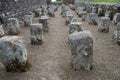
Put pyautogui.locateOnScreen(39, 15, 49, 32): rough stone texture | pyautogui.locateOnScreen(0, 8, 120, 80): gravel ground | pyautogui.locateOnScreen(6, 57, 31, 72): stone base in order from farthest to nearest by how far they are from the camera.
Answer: pyautogui.locateOnScreen(39, 15, 49, 32): rough stone texture, pyautogui.locateOnScreen(6, 57, 31, 72): stone base, pyautogui.locateOnScreen(0, 8, 120, 80): gravel ground

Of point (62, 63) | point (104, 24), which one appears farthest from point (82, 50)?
point (104, 24)

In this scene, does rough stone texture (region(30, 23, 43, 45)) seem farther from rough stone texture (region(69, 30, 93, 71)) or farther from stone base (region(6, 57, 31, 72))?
rough stone texture (region(69, 30, 93, 71))

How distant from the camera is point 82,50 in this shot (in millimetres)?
4777

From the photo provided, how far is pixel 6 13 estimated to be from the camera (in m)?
10.8

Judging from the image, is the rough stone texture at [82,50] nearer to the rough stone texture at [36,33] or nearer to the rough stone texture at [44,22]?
the rough stone texture at [36,33]

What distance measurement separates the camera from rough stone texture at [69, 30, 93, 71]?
4.75m

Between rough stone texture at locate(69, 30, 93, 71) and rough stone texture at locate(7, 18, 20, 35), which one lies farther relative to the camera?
rough stone texture at locate(7, 18, 20, 35)

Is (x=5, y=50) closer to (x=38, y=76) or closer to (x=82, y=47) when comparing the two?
(x=38, y=76)

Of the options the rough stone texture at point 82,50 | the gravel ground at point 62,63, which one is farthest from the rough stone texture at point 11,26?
the rough stone texture at point 82,50

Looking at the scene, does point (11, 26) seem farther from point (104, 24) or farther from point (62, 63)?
point (62, 63)

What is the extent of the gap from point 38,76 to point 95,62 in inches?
60.2

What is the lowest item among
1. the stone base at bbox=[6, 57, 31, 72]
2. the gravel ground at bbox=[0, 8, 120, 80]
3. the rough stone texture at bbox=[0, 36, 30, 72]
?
the gravel ground at bbox=[0, 8, 120, 80]

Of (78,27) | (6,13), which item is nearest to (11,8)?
(6,13)

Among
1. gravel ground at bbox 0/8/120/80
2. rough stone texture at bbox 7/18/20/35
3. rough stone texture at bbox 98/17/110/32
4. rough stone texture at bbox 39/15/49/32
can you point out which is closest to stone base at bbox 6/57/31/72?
gravel ground at bbox 0/8/120/80
